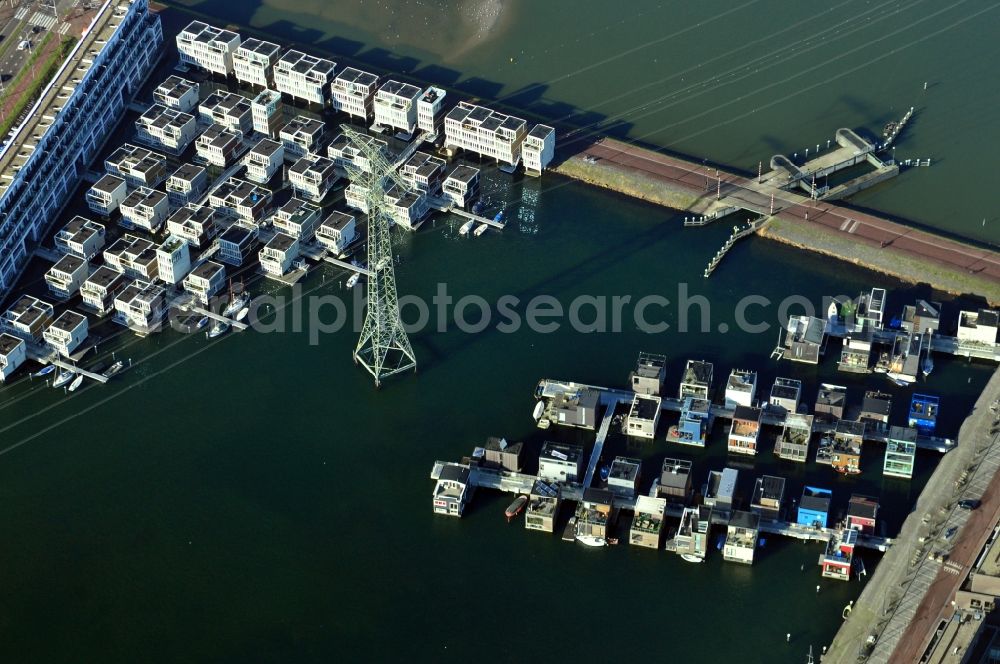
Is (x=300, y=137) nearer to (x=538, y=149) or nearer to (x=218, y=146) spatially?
(x=218, y=146)

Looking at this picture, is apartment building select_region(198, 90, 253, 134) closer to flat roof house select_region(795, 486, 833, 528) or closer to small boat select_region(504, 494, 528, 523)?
small boat select_region(504, 494, 528, 523)

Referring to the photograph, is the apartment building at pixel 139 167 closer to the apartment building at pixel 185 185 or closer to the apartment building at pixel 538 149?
the apartment building at pixel 185 185

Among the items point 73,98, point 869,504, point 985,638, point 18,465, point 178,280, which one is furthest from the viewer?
point 73,98

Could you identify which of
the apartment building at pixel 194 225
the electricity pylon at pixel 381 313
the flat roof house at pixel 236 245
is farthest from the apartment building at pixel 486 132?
the apartment building at pixel 194 225

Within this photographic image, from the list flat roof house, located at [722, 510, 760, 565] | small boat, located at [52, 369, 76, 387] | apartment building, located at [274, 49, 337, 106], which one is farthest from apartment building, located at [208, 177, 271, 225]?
flat roof house, located at [722, 510, 760, 565]

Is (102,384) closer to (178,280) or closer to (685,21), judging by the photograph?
(178,280)

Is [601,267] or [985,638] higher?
[601,267]

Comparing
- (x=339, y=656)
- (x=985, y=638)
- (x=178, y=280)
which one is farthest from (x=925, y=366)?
(x=178, y=280)

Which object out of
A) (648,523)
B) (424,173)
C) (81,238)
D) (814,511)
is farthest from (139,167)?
(814,511)
